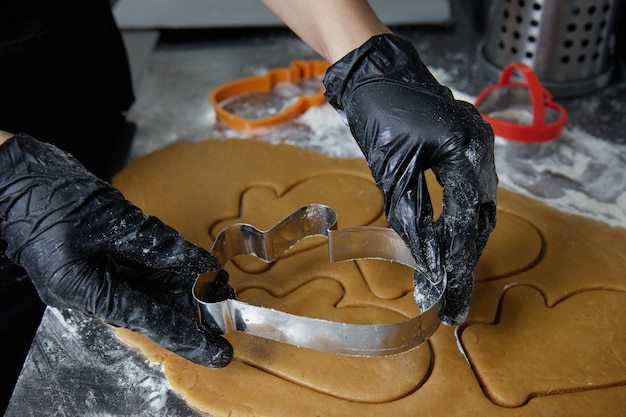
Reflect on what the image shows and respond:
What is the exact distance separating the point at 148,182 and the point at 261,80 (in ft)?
2.35

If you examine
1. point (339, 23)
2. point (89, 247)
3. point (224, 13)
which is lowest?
point (224, 13)

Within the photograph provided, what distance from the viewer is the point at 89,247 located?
1.46 metres

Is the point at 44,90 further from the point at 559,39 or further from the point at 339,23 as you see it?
the point at 559,39

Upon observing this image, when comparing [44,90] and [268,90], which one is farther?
[268,90]

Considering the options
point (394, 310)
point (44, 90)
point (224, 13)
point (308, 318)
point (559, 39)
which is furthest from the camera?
point (224, 13)

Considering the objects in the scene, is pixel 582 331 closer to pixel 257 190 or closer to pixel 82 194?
pixel 257 190

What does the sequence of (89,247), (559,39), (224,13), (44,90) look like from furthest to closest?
(224,13), (559,39), (44,90), (89,247)

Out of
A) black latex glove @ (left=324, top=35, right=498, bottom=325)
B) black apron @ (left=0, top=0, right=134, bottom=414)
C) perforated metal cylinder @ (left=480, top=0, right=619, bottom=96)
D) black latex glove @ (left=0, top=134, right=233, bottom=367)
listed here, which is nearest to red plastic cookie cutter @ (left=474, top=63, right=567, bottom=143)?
perforated metal cylinder @ (left=480, top=0, right=619, bottom=96)

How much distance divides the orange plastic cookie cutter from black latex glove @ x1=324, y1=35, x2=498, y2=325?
0.82 m

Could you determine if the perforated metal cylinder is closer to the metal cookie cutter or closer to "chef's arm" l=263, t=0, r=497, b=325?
"chef's arm" l=263, t=0, r=497, b=325

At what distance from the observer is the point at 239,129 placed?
2379 millimetres

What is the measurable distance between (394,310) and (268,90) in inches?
50.5

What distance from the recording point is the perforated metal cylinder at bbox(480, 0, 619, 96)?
2305 mm

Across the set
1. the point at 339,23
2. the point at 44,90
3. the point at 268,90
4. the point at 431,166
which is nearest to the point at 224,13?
the point at 268,90
